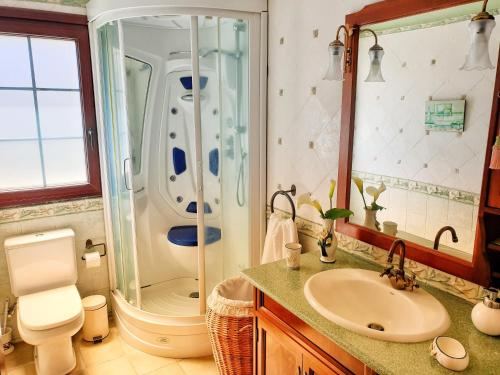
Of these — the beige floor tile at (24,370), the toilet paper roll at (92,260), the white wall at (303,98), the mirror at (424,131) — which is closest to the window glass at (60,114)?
the toilet paper roll at (92,260)

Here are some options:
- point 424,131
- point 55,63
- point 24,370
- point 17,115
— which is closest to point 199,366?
point 24,370

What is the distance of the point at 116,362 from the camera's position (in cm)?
237

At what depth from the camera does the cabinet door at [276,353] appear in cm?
142

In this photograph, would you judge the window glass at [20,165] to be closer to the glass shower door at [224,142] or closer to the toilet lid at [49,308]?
the toilet lid at [49,308]

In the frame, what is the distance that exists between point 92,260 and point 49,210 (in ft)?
1.46

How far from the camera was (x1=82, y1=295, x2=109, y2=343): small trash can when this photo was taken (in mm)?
2523

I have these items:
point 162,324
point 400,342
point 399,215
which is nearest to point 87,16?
point 162,324

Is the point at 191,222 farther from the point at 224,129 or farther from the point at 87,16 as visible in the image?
the point at 87,16

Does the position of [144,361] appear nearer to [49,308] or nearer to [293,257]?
[49,308]

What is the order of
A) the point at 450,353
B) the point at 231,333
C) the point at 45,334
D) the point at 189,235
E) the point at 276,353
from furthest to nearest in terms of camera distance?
the point at 189,235, the point at 45,334, the point at 231,333, the point at 276,353, the point at 450,353

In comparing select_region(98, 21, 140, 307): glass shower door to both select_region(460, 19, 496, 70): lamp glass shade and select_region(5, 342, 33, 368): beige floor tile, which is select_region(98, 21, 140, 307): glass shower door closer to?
select_region(5, 342, 33, 368): beige floor tile

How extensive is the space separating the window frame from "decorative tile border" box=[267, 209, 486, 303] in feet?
5.41

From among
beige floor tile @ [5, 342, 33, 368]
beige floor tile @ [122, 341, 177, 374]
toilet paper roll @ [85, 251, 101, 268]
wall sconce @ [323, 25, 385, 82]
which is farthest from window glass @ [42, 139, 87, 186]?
A: wall sconce @ [323, 25, 385, 82]

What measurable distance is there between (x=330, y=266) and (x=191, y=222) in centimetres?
137
